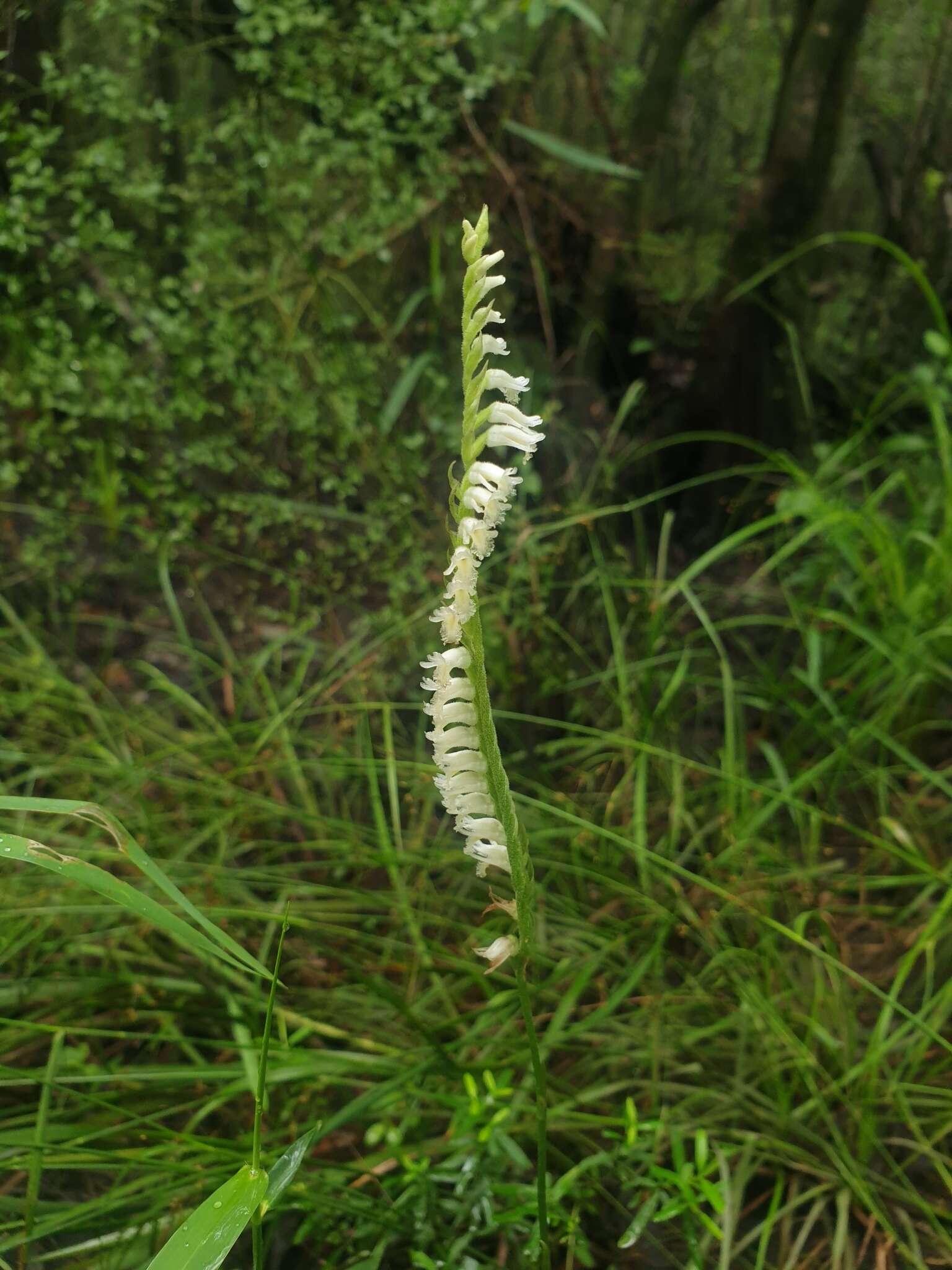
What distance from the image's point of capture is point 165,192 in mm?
1729

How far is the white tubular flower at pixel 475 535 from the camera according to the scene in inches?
26.4

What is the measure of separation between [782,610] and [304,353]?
3.55ft

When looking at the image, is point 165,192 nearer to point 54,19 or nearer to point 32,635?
point 54,19

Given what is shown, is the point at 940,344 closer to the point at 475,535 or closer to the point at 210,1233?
the point at 475,535

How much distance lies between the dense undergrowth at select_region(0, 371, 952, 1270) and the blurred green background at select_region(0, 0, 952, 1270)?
1 cm

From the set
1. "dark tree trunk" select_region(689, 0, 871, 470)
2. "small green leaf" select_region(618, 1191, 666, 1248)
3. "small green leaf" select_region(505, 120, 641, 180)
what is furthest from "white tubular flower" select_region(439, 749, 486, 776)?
"dark tree trunk" select_region(689, 0, 871, 470)

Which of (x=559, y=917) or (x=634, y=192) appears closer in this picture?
(x=559, y=917)

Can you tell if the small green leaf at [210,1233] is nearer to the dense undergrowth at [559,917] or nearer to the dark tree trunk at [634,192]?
the dense undergrowth at [559,917]

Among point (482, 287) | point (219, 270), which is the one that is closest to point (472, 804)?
point (482, 287)

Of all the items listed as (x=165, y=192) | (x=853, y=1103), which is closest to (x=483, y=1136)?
(x=853, y=1103)

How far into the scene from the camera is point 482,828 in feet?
2.40

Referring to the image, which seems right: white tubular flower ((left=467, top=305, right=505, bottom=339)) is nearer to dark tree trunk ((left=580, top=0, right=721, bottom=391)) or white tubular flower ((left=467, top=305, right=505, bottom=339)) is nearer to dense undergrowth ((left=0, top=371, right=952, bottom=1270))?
dense undergrowth ((left=0, top=371, right=952, bottom=1270))

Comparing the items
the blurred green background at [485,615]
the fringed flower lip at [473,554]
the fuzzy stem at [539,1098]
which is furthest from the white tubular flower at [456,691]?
the blurred green background at [485,615]

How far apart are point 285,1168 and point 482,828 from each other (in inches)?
11.8
